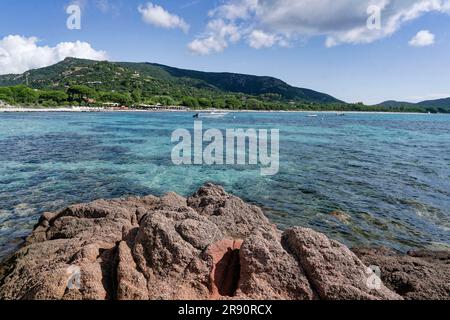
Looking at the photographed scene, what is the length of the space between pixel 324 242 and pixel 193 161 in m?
23.6

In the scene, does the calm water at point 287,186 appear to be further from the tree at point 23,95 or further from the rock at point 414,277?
→ the tree at point 23,95

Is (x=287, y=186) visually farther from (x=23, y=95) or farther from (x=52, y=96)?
(x=52, y=96)

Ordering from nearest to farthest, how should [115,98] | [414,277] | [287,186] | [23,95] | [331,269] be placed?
[331,269] < [414,277] < [287,186] < [23,95] < [115,98]

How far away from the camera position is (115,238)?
28.5 feet

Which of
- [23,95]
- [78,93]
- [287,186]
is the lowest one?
[287,186]

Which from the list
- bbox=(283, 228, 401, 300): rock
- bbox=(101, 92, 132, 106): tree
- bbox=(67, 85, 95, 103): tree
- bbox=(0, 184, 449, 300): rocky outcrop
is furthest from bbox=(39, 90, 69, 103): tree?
bbox=(283, 228, 401, 300): rock

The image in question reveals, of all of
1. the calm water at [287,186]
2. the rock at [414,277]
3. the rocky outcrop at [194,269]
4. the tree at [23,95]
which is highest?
the tree at [23,95]

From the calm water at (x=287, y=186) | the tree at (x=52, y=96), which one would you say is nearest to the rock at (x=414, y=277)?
the calm water at (x=287, y=186)

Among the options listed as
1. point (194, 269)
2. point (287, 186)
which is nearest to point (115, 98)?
point (287, 186)

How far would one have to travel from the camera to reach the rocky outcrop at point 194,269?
604 cm

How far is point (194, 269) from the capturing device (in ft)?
21.4

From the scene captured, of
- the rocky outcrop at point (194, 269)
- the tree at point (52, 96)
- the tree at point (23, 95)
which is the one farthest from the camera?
the tree at point (52, 96)

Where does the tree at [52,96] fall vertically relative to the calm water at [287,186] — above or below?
above
